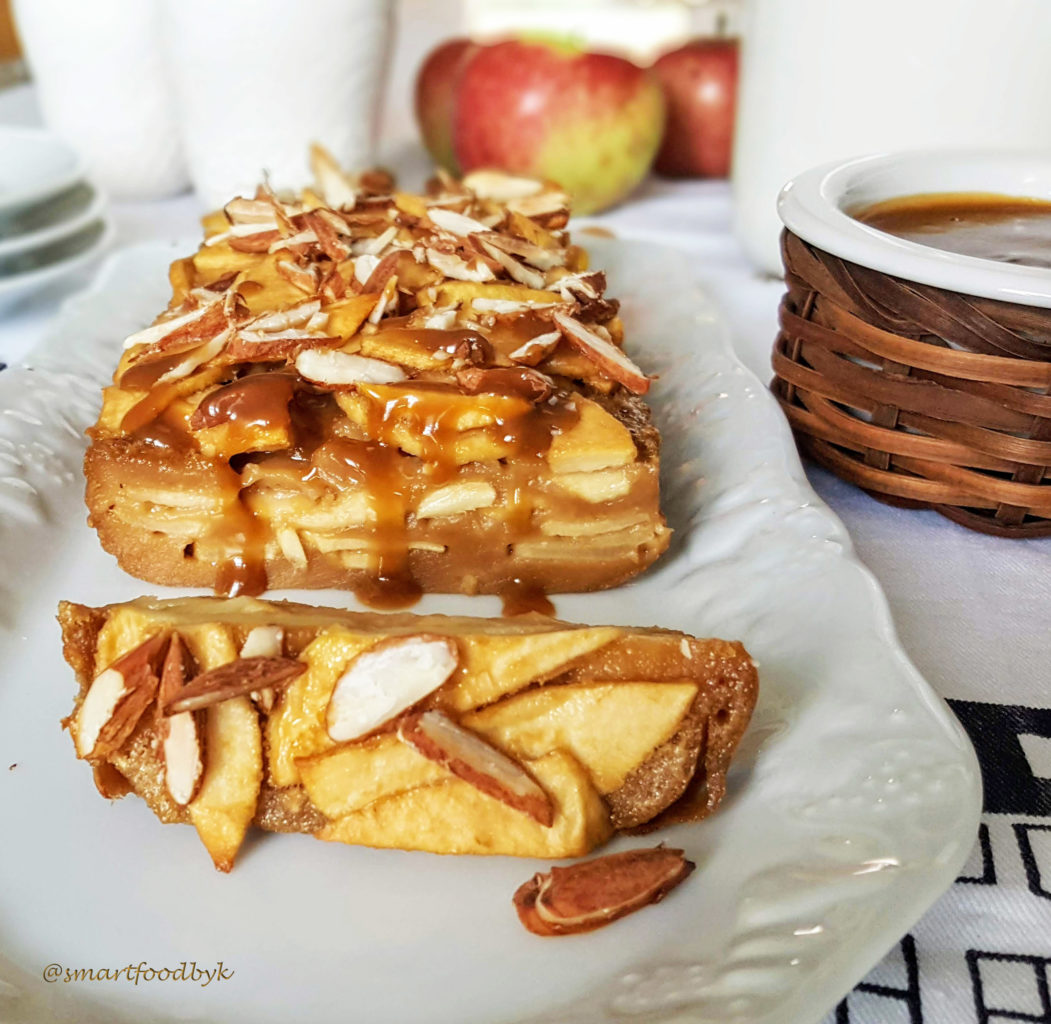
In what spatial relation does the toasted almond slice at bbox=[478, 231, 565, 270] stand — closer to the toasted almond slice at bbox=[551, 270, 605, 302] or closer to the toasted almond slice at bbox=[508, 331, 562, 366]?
the toasted almond slice at bbox=[551, 270, 605, 302]

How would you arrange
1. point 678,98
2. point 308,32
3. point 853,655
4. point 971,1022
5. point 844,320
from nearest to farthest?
point 971,1022 → point 853,655 → point 844,320 → point 308,32 → point 678,98

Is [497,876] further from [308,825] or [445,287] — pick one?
[445,287]

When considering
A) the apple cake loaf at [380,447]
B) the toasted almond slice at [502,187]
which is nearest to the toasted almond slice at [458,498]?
the apple cake loaf at [380,447]

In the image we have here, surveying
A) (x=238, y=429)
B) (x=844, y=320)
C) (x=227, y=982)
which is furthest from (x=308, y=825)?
(x=844, y=320)

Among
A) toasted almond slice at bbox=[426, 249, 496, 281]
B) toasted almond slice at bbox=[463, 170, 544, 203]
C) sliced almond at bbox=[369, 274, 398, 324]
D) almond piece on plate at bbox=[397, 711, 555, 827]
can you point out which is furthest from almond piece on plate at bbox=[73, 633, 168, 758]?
toasted almond slice at bbox=[463, 170, 544, 203]

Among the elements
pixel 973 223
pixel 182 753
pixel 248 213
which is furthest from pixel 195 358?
pixel 973 223
